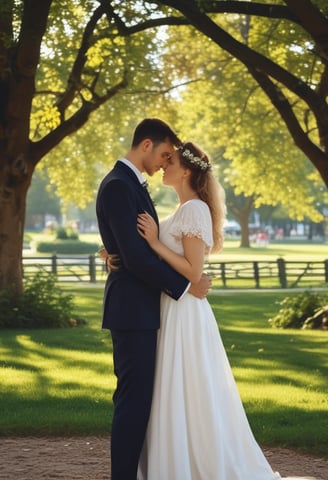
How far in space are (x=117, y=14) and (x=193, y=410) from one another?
43.6 ft

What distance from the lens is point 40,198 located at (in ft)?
330

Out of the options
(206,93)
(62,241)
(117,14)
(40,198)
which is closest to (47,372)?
(117,14)

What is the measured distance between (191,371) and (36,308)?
1243cm

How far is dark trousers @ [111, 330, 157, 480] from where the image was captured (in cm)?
564

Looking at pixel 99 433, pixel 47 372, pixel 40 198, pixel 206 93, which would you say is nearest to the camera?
pixel 99 433

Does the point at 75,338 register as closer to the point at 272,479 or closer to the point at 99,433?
the point at 99,433

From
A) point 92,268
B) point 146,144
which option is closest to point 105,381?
point 146,144

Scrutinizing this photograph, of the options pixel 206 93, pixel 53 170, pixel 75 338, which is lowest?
pixel 75 338

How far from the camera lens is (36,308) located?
59.3ft

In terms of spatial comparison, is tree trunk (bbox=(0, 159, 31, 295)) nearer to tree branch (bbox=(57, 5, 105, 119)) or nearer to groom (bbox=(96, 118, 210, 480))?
tree branch (bbox=(57, 5, 105, 119))

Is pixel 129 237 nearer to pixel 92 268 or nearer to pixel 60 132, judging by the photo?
pixel 60 132

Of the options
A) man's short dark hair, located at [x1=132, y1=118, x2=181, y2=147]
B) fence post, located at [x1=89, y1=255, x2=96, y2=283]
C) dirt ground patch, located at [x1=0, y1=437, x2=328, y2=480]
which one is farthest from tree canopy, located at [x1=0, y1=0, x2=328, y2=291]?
fence post, located at [x1=89, y1=255, x2=96, y2=283]

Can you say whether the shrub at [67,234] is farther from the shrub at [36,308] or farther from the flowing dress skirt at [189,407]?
the flowing dress skirt at [189,407]

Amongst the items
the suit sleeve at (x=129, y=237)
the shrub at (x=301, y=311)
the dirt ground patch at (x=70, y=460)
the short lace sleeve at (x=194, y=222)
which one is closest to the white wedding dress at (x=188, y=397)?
the short lace sleeve at (x=194, y=222)
